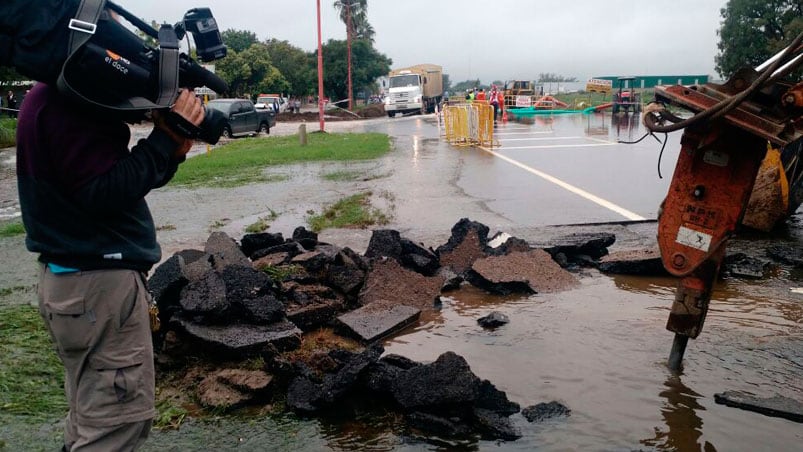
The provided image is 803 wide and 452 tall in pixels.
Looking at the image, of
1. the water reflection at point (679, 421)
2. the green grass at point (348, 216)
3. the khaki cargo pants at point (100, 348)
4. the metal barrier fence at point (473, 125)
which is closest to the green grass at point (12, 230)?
the green grass at point (348, 216)

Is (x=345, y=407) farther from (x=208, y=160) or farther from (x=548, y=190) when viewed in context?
(x=208, y=160)

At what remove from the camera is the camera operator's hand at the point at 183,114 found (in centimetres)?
254

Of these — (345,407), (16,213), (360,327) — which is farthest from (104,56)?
(16,213)

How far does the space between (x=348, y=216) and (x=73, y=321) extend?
23.1 feet

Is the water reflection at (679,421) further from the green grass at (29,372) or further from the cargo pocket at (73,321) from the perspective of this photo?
the green grass at (29,372)

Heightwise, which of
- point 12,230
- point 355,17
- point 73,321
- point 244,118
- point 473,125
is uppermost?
point 355,17

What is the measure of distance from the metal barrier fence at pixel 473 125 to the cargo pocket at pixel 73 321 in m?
17.6

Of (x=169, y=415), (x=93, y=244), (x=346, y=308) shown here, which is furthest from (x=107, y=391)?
(x=346, y=308)

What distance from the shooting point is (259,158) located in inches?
719

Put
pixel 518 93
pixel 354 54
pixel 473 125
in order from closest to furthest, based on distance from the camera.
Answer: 1. pixel 473 125
2. pixel 518 93
3. pixel 354 54

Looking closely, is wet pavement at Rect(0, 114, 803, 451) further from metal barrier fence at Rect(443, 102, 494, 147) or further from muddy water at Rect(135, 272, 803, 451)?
metal barrier fence at Rect(443, 102, 494, 147)

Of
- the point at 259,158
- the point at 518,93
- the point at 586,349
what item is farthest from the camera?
the point at 518,93

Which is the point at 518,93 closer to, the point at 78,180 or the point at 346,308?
the point at 346,308

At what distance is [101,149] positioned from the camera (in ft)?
7.91
